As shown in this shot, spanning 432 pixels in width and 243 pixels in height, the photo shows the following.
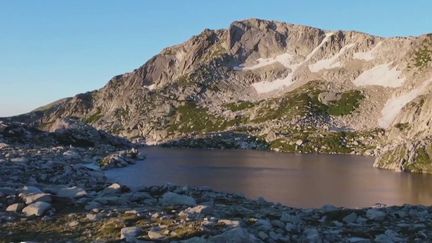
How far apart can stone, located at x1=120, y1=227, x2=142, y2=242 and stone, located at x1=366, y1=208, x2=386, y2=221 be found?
12644 mm

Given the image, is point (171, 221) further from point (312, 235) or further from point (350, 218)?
point (350, 218)

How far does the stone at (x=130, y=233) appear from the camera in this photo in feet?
66.8

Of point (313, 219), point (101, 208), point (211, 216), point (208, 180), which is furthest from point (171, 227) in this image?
point (208, 180)

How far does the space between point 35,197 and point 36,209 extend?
2120 millimetres

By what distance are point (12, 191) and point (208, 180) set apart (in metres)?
56.5

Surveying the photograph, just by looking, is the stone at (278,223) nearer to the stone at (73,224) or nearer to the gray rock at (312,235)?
the gray rock at (312,235)

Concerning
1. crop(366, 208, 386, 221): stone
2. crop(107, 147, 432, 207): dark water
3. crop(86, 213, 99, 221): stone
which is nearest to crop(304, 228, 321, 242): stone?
crop(366, 208, 386, 221): stone

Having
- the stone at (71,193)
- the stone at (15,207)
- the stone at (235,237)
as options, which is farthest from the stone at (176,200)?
the stone at (235,237)

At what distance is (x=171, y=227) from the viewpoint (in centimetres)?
2195

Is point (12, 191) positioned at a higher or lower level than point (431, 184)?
higher

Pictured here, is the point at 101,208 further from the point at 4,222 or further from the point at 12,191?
the point at 12,191

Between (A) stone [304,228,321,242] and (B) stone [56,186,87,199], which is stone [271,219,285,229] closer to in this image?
(A) stone [304,228,321,242]

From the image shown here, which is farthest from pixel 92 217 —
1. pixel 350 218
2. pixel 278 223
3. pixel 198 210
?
pixel 350 218

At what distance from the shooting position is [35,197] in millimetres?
27984
